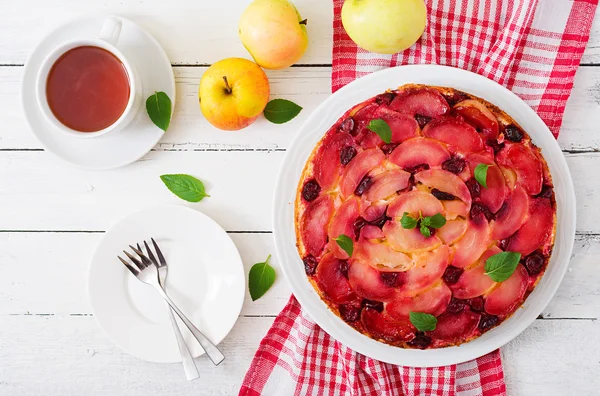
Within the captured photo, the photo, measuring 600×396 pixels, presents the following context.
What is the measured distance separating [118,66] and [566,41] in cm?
122

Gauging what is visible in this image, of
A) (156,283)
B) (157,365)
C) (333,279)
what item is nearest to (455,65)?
(333,279)

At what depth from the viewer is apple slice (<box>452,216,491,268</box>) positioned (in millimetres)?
1427

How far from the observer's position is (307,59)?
170 cm

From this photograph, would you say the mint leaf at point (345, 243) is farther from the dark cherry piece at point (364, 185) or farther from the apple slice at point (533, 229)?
the apple slice at point (533, 229)

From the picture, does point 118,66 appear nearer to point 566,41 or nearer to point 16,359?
point 16,359

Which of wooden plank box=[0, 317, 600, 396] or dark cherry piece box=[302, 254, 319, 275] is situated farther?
wooden plank box=[0, 317, 600, 396]

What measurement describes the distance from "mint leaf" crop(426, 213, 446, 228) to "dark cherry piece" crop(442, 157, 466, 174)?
12 cm

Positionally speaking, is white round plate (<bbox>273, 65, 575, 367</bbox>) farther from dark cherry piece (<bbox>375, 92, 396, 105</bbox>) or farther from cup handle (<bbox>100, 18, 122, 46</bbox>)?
cup handle (<bbox>100, 18, 122, 46</bbox>)

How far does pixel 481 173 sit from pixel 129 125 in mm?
957

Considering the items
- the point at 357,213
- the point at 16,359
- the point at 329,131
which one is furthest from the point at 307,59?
the point at 16,359

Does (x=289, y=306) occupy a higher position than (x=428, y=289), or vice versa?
(x=428, y=289)

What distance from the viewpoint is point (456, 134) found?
144cm

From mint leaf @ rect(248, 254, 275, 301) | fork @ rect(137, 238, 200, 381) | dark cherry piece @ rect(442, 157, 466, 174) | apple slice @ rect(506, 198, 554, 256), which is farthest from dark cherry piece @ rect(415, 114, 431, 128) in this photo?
fork @ rect(137, 238, 200, 381)

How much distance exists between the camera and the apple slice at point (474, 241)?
1.43 m
